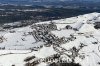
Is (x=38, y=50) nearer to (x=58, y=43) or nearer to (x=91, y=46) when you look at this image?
(x=58, y=43)

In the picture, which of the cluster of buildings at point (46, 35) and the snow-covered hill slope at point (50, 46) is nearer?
the snow-covered hill slope at point (50, 46)

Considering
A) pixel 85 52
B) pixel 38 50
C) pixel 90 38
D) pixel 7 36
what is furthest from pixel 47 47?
pixel 7 36

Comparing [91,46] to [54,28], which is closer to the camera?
[91,46]

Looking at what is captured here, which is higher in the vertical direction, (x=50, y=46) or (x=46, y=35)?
(x=50, y=46)

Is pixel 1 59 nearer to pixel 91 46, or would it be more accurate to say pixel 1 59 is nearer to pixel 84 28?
pixel 91 46

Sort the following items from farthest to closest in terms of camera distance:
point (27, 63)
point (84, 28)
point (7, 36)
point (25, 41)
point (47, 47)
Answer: point (84, 28) < point (7, 36) < point (25, 41) < point (47, 47) < point (27, 63)

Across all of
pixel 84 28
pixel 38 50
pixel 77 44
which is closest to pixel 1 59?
pixel 38 50

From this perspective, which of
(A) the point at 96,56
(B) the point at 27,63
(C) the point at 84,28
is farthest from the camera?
(C) the point at 84,28

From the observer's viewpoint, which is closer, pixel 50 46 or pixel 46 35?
pixel 50 46

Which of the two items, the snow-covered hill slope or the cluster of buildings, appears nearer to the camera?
the snow-covered hill slope
